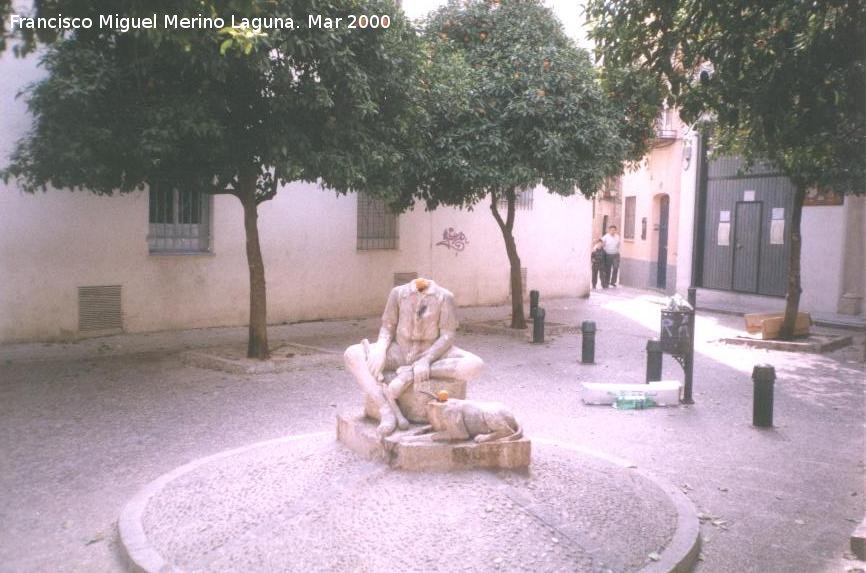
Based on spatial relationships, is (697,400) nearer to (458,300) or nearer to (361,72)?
(361,72)

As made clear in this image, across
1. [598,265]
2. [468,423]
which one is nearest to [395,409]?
[468,423]

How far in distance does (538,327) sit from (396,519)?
8415 mm

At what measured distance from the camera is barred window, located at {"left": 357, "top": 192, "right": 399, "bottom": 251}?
15.9 meters

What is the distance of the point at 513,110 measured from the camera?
12336 millimetres

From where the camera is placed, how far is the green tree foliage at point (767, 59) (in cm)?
666

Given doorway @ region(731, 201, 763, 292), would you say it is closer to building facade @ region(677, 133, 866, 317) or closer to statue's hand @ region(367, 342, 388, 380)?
building facade @ region(677, 133, 866, 317)

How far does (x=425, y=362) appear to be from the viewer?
602 cm

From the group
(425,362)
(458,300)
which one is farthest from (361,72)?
(458,300)

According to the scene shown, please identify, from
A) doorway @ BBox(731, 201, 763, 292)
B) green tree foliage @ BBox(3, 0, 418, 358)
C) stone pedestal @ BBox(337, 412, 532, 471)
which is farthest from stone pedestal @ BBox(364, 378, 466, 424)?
doorway @ BBox(731, 201, 763, 292)

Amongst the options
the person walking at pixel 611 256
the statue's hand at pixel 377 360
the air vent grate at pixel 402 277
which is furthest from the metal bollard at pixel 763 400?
the person walking at pixel 611 256

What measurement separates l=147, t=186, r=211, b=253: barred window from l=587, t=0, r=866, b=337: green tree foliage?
7.92 m

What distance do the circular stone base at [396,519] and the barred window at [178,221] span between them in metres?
7.80

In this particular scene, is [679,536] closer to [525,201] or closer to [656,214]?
[525,201]

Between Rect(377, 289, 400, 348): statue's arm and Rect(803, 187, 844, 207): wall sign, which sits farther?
Rect(803, 187, 844, 207): wall sign
